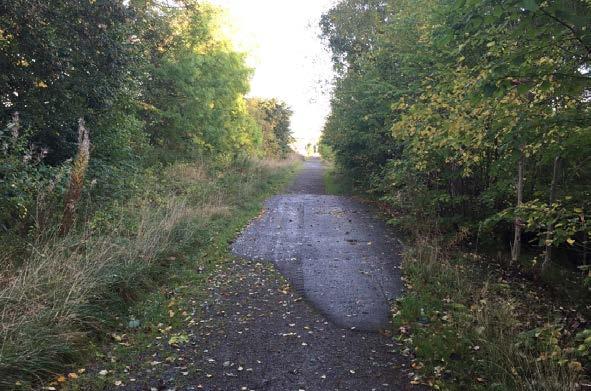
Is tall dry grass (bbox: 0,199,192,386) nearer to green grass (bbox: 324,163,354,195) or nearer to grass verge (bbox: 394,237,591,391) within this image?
grass verge (bbox: 394,237,591,391)

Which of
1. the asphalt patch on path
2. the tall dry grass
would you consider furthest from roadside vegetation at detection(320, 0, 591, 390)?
the tall dry grass

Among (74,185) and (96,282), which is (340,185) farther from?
(96,282)

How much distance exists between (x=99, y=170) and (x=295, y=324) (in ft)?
22.2

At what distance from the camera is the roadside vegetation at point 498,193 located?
404cm

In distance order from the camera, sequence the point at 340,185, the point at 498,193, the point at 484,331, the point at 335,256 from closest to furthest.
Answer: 1. the point at 484,331
2. the point at 498,193
3. the point at 335,256
4. the point at 340,185

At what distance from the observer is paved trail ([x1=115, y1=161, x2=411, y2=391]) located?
14.0 ft

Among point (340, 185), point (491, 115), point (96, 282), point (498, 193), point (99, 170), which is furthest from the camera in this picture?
point (340, 185)

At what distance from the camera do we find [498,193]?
845 centimetres

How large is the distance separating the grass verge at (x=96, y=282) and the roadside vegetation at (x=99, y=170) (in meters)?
0.02

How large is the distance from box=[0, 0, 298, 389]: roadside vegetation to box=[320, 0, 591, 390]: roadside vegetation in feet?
12.1

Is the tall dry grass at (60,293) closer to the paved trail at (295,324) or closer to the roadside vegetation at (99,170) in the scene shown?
the roadside vegetation at (99,170)

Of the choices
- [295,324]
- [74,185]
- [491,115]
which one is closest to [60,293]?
[74,185]

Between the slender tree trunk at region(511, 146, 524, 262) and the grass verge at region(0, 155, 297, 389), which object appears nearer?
the grass verge at region(0, 155, 297, 389)

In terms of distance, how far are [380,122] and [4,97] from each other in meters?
10.9
